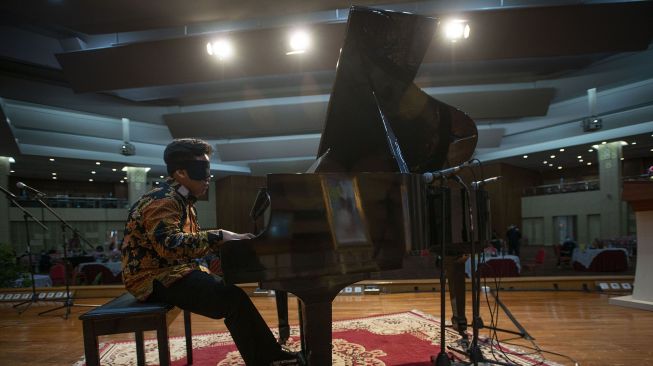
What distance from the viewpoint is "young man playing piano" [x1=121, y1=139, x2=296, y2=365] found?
203 centimetres

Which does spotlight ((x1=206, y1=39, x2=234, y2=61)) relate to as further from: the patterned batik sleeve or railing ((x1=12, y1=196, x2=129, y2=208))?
railing ((x1=12, y1=196, x2=129, y2=208))

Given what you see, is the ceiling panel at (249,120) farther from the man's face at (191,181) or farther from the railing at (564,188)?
the railing at (564,188)

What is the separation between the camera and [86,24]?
530cm

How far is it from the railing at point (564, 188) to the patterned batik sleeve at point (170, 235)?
18.4 meters

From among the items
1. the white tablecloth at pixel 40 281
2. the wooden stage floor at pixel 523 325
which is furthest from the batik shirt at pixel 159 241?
the white tablecloth at pixel 40 281

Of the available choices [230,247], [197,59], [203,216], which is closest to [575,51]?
[197,59]

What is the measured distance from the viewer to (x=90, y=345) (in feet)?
6.64

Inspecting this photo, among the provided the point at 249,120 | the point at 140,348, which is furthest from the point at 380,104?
the point at 249,120

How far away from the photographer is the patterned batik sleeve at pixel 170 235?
200 cm

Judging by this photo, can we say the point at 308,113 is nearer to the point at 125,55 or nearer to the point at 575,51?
the point at 125,55

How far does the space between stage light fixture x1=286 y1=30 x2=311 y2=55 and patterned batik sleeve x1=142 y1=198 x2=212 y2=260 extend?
4.02 m

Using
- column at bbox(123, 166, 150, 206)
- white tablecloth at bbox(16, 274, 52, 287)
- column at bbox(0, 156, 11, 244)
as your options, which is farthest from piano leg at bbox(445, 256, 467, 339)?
column at bbox(0, 156, 11, 244)

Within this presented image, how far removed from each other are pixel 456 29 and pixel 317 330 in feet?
15.4

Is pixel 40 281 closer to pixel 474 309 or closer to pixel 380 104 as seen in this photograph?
pixel 380 104
